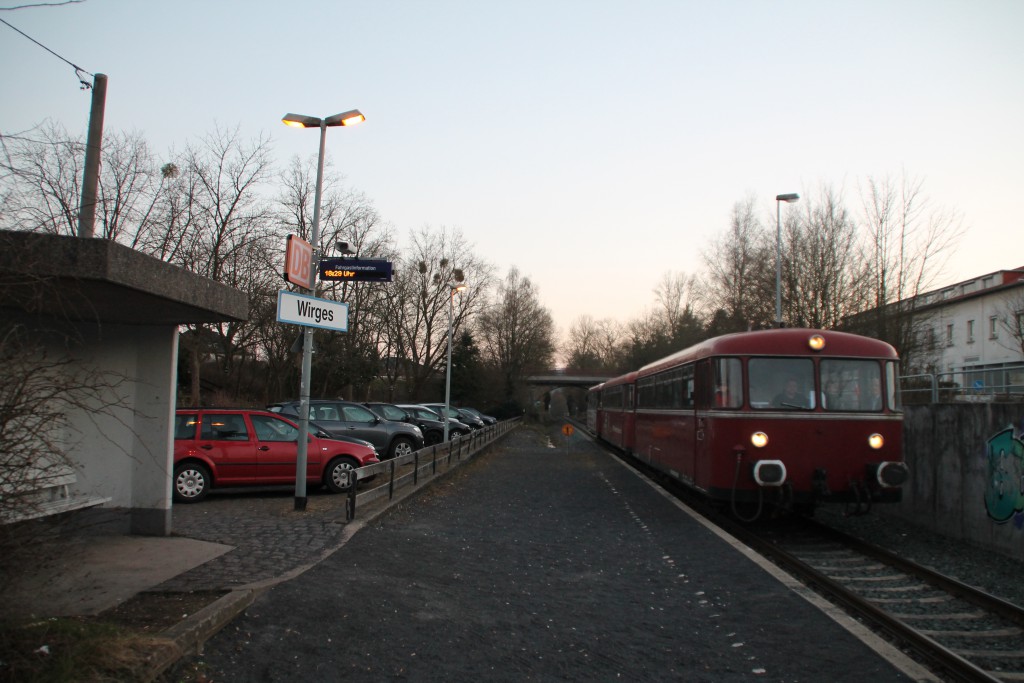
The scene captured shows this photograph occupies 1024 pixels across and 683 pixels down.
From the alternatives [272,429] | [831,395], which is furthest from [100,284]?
[831,395]

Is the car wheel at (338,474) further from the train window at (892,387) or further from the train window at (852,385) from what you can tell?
the train window at (892,387)

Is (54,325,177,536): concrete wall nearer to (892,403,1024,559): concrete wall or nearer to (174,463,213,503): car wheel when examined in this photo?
(174,463,213,503): car wheel

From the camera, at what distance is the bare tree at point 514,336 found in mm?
68750

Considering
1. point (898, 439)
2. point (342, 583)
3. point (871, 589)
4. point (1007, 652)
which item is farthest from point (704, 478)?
point (342, 583)

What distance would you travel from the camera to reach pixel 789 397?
11156 mm

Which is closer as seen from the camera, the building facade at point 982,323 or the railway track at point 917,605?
the railway track at point 917,605

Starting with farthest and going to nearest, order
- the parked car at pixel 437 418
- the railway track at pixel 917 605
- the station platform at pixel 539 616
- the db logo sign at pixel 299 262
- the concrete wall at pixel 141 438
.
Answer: the parked car at pixel 437 418 → the db logo sign at pixel 299 262 → the concrete wall at pixel 141 438 → the railway track at pixel 917 605 → the station platform at pixel 539 616

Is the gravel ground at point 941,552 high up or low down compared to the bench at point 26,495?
down

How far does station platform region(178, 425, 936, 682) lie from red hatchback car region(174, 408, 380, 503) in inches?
103

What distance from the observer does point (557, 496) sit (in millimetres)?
15398

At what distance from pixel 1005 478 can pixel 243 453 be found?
1084 cm

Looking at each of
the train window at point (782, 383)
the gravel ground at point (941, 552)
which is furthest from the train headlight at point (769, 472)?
the gravel ground at point (941, 552)

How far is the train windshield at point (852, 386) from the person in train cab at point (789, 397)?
31cm

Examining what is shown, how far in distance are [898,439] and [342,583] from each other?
7.89 m
